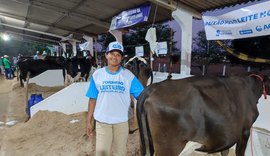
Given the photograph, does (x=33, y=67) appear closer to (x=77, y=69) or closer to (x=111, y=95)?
(x=77, y=69)

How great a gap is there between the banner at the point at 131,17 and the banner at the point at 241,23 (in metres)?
2.36

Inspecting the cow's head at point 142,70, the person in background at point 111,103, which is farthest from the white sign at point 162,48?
the person in background at point 111,103

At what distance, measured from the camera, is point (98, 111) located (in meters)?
2.19

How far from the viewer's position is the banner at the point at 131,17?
21.1 feet

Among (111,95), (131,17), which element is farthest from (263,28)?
(131,17)

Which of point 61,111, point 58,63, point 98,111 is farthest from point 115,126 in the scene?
point 58,63

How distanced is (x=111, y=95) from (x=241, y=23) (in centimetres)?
286

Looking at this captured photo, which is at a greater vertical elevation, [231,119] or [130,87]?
[130,87]

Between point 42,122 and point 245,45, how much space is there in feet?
18.9

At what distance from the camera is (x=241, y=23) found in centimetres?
386

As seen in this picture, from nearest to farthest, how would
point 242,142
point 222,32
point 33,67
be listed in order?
point 242,142
point 222,32
point 33,67

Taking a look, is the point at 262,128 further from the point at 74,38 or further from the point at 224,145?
the point at 74,38

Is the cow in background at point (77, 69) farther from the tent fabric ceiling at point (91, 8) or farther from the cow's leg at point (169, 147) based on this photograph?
the cow's leg at point (169, 147)

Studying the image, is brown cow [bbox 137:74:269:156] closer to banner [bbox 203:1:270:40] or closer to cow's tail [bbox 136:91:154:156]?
cow's tail [bbox 136:91:154:156]
